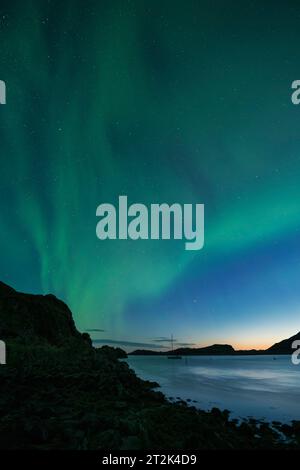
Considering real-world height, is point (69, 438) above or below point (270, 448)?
above

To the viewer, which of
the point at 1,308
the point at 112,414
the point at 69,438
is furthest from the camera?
the point at 1,308

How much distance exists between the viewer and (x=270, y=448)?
1139cm

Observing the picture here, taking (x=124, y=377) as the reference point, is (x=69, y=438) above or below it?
above
